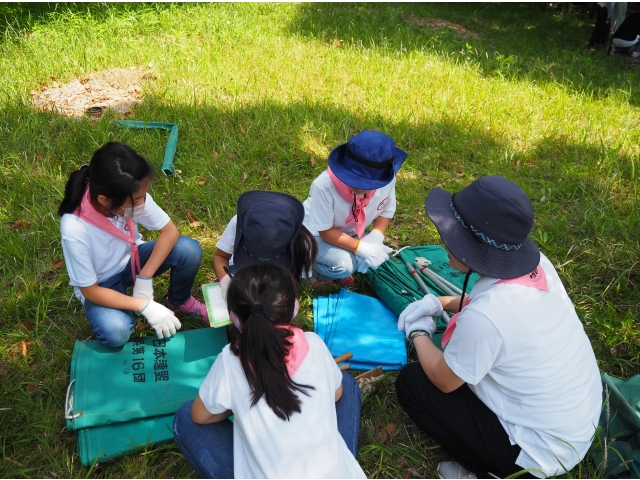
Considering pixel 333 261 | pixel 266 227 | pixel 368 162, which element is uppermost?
A: pixel 368 162

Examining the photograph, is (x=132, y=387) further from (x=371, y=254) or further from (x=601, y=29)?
(x=601, y=29)

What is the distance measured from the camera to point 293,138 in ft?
14.5

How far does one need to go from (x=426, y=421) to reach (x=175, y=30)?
18.8 ft

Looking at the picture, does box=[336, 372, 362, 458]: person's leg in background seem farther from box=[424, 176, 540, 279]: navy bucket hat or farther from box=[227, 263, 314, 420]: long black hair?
box=[424, 176, 540, 279]: navy bucket hat

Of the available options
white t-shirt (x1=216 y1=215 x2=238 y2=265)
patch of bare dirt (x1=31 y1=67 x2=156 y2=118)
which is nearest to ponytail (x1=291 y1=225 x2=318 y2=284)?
white t-shirt (x1=216 y1=215 x2=238 y2=265)

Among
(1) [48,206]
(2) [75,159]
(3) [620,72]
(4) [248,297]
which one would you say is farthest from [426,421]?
(3) [620,72]

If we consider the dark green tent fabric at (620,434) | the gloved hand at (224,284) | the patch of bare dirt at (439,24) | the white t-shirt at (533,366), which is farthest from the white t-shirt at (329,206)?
the patch of bare dirt at (439,24)

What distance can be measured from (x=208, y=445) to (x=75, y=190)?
1331mm

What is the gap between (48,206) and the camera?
3449 mm

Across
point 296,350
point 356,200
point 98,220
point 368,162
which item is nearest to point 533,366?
point 296,350

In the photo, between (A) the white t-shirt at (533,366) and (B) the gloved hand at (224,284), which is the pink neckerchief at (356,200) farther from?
(A) the white t-shirt at (533,366)

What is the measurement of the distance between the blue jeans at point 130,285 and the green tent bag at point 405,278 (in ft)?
3.77

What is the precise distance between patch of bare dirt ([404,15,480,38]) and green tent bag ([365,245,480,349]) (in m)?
5.72

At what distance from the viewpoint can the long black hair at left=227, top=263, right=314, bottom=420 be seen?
1615 mm
